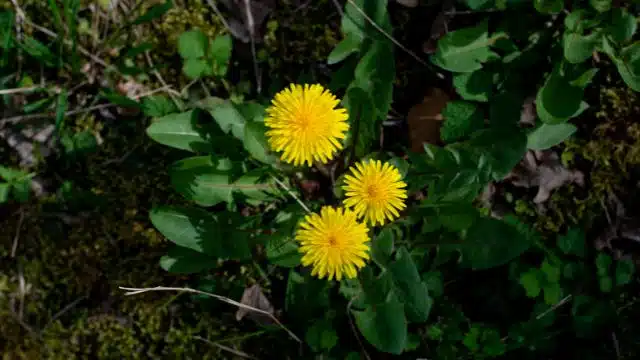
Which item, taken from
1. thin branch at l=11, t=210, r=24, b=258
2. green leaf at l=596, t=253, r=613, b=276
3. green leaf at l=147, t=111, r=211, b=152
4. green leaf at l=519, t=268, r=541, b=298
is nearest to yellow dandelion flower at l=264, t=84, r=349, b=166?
green leaf at l=147, t=111, r=211, b=152

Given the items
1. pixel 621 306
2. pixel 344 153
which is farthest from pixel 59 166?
pixel 621 306

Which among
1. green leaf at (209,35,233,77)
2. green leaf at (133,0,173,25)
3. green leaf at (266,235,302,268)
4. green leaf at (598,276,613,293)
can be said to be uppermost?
green leaf at (133,0,173,25)

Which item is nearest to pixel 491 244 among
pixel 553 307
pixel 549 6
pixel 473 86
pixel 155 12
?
pixel 553 307

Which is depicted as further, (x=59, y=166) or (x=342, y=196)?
(x=59, y=166)

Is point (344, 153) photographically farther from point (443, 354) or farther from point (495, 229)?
point (443, 354)

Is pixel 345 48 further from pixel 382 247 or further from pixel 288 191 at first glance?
pixel 382 247

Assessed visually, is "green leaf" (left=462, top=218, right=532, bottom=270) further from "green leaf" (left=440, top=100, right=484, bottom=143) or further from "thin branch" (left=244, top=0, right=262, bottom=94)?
"thin branch" (left=244, top=0, right=262, bottom=94)
